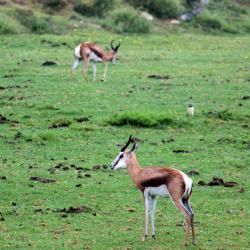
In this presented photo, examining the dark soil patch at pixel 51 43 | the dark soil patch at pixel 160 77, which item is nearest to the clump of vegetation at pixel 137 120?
the dark soil patch at pixel 160 77

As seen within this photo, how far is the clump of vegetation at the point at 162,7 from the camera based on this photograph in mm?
40500

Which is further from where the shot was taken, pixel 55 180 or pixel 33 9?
pixel 33 9

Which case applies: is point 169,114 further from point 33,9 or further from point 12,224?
point 33,9

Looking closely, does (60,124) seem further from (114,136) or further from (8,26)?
(8,26)

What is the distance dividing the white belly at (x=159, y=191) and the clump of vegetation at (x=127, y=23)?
26103 millimetres

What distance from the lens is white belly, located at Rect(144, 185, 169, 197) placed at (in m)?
9.96

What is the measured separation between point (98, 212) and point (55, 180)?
1898mm

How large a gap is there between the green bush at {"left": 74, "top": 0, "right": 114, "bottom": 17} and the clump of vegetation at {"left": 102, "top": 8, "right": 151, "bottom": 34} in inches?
49.4

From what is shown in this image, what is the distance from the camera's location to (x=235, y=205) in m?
11.9

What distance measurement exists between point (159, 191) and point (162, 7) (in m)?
31.3

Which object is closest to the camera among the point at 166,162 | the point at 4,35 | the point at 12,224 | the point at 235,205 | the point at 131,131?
the point at 12,224

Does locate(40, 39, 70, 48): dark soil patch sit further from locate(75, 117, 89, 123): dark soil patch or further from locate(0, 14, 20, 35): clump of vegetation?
locate(75, 117, 89, 123): dark soil patch

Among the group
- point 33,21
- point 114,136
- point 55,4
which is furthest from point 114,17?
point 114,136

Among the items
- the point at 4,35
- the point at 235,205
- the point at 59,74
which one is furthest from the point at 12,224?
the point at 4,35
